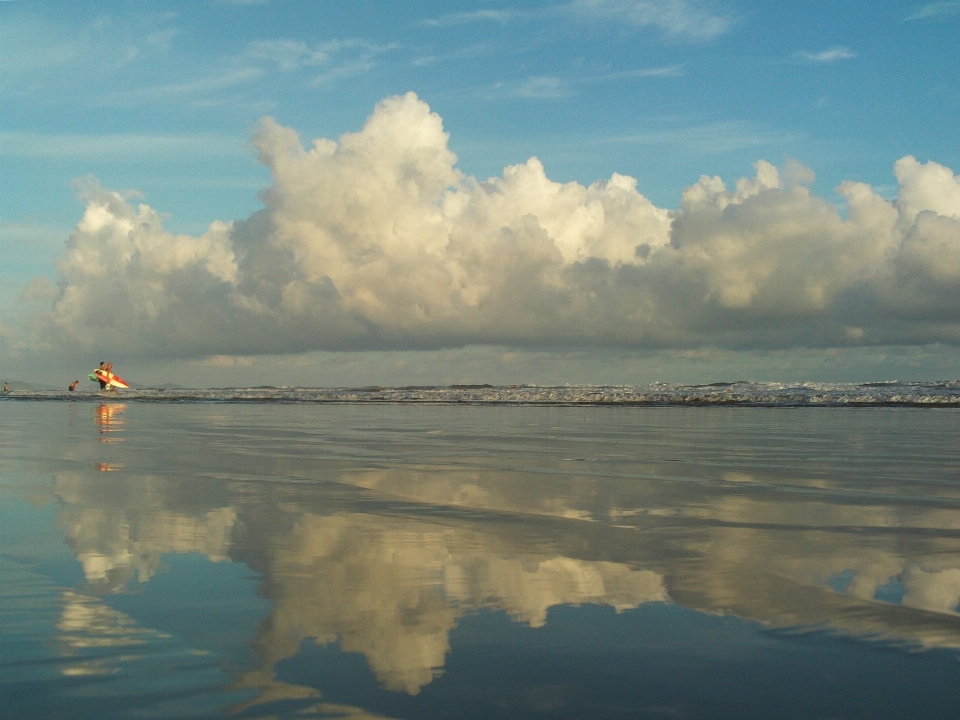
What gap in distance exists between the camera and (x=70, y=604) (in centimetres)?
601

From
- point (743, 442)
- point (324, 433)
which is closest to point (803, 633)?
point (743, 442)

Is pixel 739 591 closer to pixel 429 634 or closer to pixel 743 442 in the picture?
pixel 429 634

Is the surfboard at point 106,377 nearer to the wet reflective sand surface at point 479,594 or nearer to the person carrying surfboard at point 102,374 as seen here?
the person carrying surfboard at point 102,374

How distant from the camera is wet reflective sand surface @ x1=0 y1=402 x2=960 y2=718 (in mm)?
4453

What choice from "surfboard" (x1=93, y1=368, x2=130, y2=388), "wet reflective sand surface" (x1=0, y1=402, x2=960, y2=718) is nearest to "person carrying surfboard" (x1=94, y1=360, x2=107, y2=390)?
"surfboard" (x1=93, y1=368, x2=130, y2=388)

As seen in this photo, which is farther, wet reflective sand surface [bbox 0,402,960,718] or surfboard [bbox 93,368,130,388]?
surfboard [bbox 93,368,130,388]

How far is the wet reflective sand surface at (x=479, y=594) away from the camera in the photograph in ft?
14.6

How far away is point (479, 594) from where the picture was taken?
6.44 meters

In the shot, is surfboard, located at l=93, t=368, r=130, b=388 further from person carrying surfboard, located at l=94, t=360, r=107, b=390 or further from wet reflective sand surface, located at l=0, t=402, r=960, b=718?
wet reflective sand surface, located at l=0, t=402, r=960, b=718

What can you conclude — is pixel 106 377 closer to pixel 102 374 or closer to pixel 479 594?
pixel 102 374

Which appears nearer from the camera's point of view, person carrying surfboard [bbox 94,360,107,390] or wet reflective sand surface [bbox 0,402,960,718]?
wet reflective sand surface [bbox 0,402,960,718]

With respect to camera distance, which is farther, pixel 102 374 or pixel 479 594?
pixel 102 374

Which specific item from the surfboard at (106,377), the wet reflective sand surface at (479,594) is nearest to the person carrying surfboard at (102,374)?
the surfboard at (106,377)

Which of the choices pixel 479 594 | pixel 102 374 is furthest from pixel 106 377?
pixel 479 594
